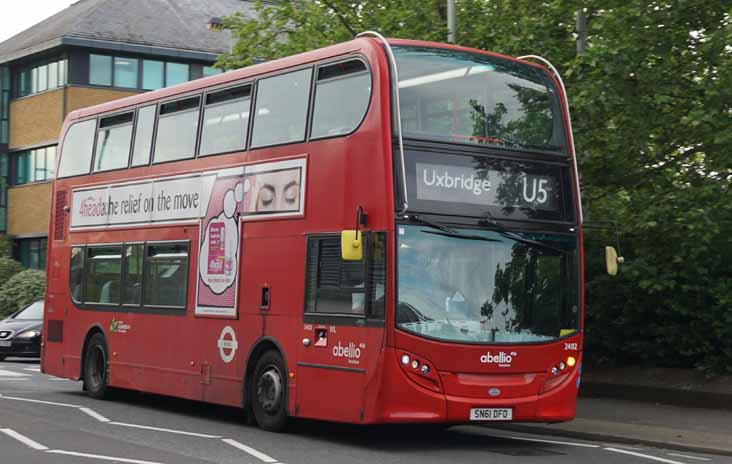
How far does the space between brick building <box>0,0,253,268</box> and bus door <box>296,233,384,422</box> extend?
34.8 meters

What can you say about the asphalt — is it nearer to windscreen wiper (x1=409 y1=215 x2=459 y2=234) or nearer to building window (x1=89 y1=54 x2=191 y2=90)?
windscreen wiper (x1=409 y1=215 x2=459 y2=234)

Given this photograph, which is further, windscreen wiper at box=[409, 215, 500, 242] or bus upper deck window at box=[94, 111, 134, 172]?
bus upper deck window at box=[94, 111, 134, 172]

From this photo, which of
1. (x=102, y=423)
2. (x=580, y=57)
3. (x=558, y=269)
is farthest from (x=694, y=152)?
(x=102, y=423)

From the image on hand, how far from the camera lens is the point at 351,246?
13141mm

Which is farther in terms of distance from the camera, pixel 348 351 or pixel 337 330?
pixel 337 330

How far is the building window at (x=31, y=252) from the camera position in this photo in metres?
49.4

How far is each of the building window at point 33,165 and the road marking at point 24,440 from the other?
34947 millimetres

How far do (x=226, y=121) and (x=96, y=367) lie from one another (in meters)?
5.41

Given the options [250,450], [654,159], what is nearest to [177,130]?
[250,450]

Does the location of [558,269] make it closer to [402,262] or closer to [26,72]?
[402,262]

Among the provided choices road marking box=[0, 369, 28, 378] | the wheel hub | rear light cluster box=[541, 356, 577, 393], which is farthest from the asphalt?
road marking box=[0, 369, 28, 378]

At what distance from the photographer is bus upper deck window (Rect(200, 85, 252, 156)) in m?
16.3

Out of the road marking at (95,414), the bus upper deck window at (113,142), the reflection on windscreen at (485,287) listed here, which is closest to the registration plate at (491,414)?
the reflection on windscreen at (485,287)

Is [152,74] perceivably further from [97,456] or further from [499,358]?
[97,456]
